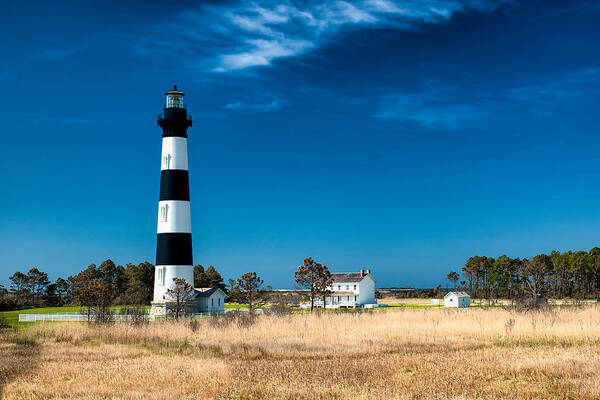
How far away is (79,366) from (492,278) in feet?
322

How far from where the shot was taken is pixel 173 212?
46094mm

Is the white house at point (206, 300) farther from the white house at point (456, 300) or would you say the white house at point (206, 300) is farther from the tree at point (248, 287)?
the white house at point (456, 300)

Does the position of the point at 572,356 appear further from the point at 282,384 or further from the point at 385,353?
the point at 282,384

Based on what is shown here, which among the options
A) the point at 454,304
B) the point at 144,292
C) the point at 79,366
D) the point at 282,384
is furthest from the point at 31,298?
the point at 282,384

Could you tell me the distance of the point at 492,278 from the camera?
4139 inches

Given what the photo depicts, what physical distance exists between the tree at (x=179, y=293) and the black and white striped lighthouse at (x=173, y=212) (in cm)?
67

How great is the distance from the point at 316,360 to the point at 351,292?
63.2 m

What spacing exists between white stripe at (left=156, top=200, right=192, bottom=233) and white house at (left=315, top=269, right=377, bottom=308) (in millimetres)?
36344

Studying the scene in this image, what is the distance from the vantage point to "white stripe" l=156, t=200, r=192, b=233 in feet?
151

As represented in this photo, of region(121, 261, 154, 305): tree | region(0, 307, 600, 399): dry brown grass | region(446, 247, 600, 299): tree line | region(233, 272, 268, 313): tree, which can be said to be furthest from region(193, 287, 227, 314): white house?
region(446, 247, 600, 299): tree line

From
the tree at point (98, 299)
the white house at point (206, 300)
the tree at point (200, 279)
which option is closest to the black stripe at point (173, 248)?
the tree at point (98, 299)

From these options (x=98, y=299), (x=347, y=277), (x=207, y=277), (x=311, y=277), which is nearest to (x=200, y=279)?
(x=207, y=277)

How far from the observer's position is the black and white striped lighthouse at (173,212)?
4597 centimetres

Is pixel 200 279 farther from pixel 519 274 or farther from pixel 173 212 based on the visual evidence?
pixel 519 274
